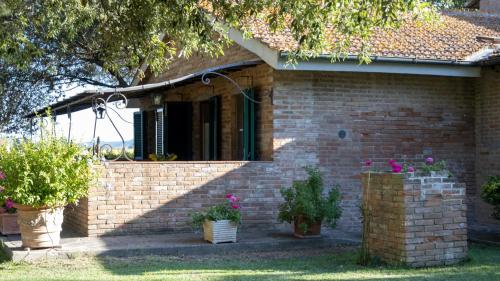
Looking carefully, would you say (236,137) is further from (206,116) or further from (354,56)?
(354,56)

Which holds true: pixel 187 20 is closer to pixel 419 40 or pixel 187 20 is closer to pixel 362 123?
pixel 362 123

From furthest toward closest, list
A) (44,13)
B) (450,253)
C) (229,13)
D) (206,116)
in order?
(206,116) < (44,13) < (229,13) < (450,253)

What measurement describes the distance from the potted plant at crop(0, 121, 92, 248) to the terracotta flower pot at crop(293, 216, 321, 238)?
3384 mm

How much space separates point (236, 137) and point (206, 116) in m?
2.05

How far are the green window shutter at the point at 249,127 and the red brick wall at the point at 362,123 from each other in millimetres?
756

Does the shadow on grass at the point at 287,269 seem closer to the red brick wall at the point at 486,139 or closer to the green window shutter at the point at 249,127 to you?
the green window shutter at the point at 249,127

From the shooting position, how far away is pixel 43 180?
8.76 m

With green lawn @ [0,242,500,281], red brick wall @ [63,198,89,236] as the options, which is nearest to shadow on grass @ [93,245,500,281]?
green lawn @ [0,242,500,281]

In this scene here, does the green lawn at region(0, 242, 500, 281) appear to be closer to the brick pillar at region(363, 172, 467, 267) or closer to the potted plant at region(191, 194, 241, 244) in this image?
the brick pillar at region(363, 172, 467, 267)

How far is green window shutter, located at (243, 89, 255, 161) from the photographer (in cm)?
1227

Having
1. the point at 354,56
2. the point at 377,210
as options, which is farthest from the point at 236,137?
the point at 377,210

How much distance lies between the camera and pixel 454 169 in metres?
13.1

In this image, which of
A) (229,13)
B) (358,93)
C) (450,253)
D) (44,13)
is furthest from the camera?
(358,93)

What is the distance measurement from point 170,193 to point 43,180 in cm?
264
